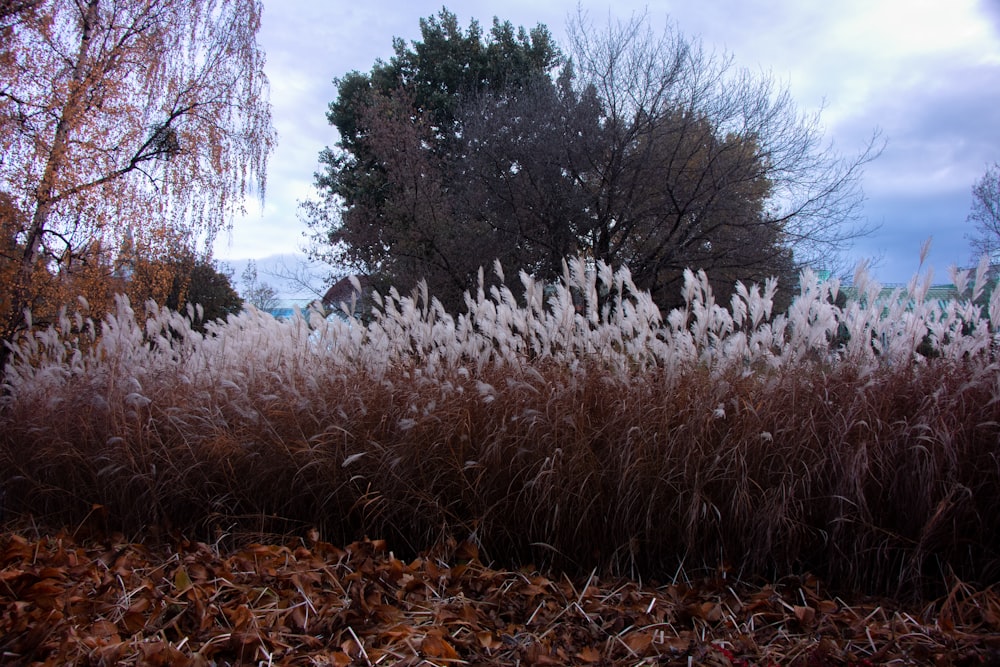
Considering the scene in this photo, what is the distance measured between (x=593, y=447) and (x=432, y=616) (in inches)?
41.3

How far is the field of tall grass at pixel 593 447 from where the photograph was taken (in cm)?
256

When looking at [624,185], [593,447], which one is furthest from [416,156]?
[593,447]

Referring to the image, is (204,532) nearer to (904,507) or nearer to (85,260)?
(904,507)

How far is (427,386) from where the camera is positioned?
11.1 feet

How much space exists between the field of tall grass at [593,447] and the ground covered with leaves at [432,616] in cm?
19

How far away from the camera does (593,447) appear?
115 inches

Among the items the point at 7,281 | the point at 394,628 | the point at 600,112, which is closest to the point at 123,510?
the point at 394,628

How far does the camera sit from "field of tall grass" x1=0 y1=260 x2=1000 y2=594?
2557 mm

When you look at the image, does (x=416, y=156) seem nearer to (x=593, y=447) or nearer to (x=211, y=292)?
(x=211, y=292)

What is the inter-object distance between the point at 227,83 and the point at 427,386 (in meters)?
8.00

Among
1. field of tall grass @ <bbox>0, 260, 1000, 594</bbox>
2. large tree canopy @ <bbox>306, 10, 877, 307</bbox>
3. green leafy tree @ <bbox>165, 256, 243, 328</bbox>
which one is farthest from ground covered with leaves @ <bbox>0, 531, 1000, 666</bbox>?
green leafy tree @ <bbox>165, 256, 243, 328</bbox>

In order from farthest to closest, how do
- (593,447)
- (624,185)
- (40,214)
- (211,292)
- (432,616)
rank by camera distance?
1. (211,292)
2. (624,185)
3. (40,214)
4. (593,447)
5. (432,616)

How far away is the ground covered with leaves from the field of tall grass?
185mm

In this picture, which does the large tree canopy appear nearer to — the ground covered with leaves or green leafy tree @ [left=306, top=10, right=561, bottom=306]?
green leafy tree @ [left=306, top=10, right=561, bottom=306]
